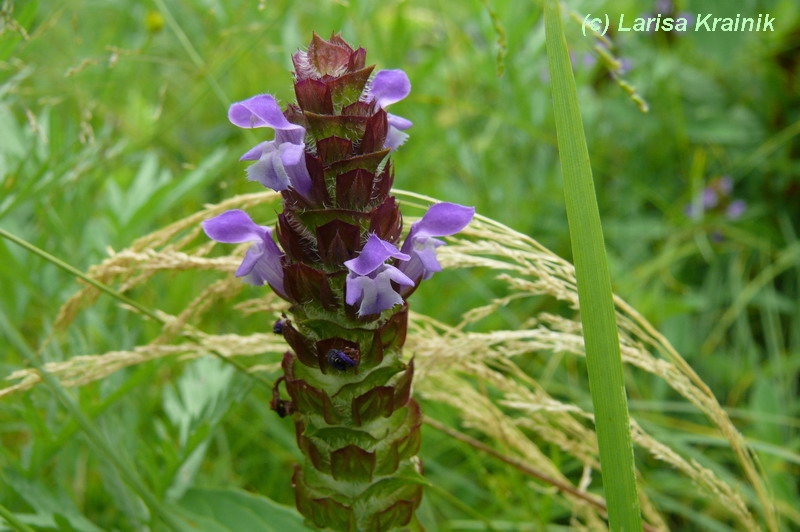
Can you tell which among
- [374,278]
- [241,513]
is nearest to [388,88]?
[374,278]

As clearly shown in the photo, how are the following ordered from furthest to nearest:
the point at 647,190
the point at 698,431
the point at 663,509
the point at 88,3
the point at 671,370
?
the point at 88,3
the point at 647,190
the point at 698,431
the point at 663,509
the point at 671,370

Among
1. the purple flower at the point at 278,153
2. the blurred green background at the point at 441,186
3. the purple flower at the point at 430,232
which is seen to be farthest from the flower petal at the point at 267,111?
the blurred green background at the point at 441,186

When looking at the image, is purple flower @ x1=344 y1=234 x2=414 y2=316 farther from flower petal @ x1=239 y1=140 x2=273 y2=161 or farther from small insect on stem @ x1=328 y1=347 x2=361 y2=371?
flower petal @ x1=239 y1=140 x2=273 y2=161

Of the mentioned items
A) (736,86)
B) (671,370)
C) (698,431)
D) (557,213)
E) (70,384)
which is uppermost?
(736,86)

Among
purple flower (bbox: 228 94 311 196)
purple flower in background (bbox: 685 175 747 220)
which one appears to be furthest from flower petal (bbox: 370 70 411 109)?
purple flower in background (bbox: 685 175 747 220)

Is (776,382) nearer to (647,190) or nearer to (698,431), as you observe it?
(698,431)

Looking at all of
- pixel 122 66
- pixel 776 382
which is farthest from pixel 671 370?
pixel 122 66
